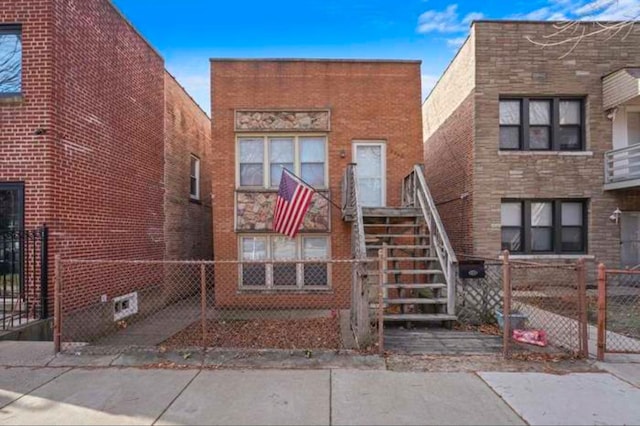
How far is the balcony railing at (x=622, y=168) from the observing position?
10467 millimetres

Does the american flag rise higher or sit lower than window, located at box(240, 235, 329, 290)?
higher

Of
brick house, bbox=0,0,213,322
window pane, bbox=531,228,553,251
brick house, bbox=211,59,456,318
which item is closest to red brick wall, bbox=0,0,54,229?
brick house, bbox=0,0,213,322

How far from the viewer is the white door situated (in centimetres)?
1076

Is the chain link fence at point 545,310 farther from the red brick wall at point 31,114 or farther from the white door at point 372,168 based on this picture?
the red brick wall at point 31,114

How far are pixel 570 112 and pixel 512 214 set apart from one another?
354cm

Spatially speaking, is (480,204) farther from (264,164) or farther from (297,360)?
(297,360)

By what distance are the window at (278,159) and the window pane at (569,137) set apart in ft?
23.6

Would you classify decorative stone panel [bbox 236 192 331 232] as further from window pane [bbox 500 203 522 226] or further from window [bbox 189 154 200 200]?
window pane [bbox 500 203 522 226]

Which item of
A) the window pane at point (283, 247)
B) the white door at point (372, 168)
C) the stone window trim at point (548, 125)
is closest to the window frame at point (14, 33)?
the window pane at point (283, 247)

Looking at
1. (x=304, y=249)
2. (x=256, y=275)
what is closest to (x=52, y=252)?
(x=256, y=275)

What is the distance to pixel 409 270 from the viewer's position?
7.45 meters

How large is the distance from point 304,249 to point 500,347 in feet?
19.6

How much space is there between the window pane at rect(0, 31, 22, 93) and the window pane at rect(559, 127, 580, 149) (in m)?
13.6

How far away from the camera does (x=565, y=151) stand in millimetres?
11398
